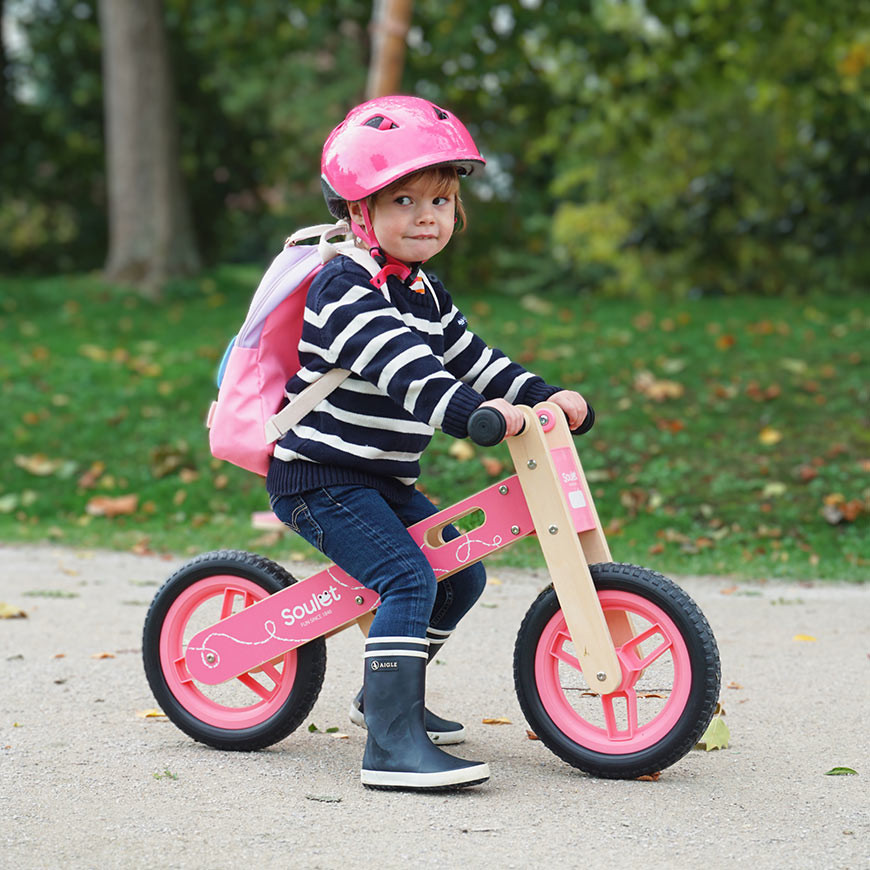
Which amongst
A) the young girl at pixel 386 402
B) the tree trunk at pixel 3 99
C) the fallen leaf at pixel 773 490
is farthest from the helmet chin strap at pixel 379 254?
the tree trunk at pixel 3 99

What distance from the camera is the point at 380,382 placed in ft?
10.0

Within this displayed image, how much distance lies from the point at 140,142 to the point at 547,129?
5.51 meters

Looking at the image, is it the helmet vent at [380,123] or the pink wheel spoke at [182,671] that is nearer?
the helmet vent at [380,123]

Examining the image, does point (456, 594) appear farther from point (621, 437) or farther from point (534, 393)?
point (621, 437)

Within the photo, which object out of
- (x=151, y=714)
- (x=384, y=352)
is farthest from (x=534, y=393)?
(x=151, y=714)

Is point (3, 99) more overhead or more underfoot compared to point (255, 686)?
more overhead

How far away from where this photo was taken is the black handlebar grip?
291 centimetres

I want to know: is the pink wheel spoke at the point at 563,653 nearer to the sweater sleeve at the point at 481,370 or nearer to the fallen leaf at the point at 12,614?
the sweater sleeve at the point at 481,370

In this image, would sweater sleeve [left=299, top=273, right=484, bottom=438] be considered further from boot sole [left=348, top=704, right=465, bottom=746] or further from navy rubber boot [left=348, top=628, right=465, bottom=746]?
boot sole [left=348, top=704, right=465, bottom=746]

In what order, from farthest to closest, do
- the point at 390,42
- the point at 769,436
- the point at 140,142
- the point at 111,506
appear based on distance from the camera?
the point at 140,142 → the point at 390,42 → the point at 769,436 → the point at 111,506

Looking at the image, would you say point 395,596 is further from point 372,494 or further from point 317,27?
point 317,27

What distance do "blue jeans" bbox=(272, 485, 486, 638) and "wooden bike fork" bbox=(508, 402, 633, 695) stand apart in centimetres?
32

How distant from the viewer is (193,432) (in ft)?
27.5

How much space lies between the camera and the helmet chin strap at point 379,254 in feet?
10.5
